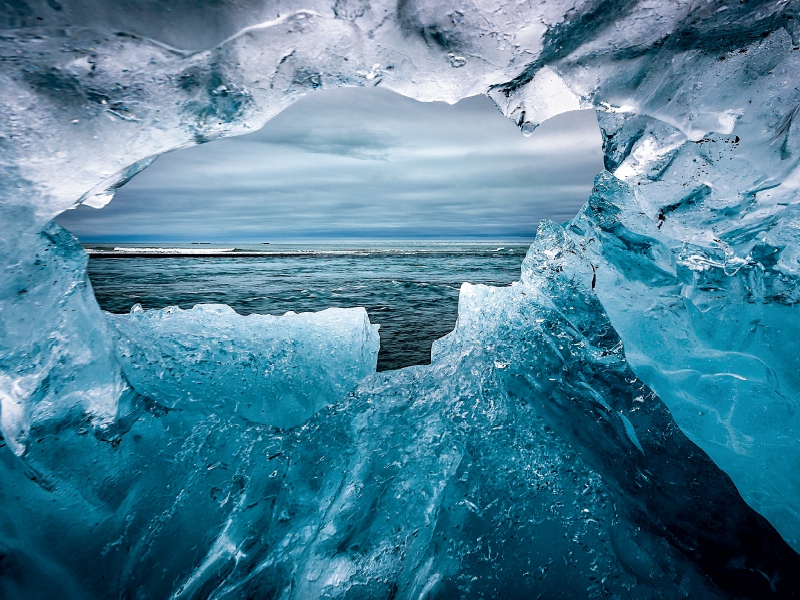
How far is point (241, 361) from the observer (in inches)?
100

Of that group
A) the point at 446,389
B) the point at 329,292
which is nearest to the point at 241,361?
the point at 446,389

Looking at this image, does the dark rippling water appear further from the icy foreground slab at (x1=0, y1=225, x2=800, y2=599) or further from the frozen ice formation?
the frozen ice formation

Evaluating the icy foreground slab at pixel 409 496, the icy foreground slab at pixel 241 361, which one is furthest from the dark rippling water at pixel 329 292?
the icy foreground slab at pixel 409 496

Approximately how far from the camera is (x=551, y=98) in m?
2.38

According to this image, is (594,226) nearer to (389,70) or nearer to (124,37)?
(389,70)

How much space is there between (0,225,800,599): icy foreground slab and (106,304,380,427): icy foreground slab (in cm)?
3

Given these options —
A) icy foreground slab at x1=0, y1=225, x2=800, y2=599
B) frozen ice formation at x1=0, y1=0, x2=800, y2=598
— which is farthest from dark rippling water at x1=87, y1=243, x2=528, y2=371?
frozen ice formation at x1=0, y1=0, x2=800, y2=598

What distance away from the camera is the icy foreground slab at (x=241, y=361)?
7.64 ft

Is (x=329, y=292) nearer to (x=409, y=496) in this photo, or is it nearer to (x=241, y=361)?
(x=241, y=361)

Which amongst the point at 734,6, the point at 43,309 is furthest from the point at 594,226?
the point at 43,309

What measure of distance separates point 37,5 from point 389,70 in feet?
4.67

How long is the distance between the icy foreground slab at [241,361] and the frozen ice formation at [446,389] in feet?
0.09

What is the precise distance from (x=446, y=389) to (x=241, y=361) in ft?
4.23

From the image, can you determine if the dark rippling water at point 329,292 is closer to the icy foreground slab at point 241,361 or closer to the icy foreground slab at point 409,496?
the icy foreground slab at point 241,361
